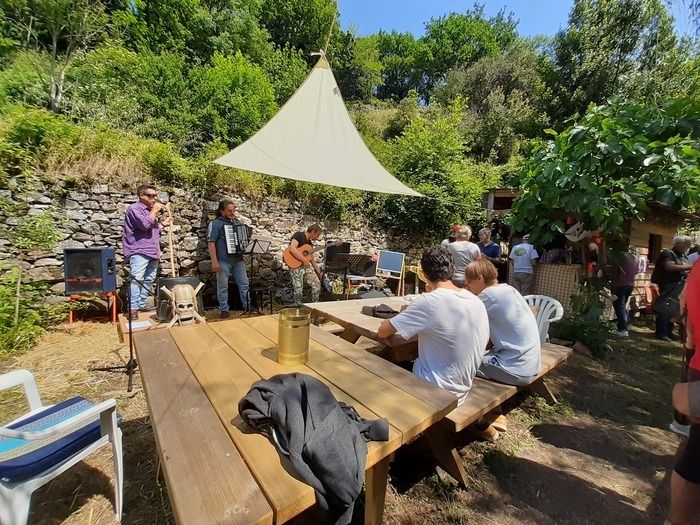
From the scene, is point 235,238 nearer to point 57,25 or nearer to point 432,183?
point 432,183

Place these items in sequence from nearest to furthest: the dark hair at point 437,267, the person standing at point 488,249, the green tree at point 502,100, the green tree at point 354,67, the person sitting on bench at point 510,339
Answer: the dark hair at point 437,267 → the person sitting on bench at point 510,339 → the person standing at point 488,249 → the green tree at point 502,100 → the green tree at point 354,67

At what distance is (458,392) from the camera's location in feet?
5.94

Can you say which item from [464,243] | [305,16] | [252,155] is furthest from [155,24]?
[464,243]

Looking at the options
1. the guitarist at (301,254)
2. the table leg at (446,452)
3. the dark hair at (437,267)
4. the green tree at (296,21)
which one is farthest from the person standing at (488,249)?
the green tree at (296,21)

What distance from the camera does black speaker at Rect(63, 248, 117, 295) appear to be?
3.86 meters

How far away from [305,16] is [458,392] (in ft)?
75.9

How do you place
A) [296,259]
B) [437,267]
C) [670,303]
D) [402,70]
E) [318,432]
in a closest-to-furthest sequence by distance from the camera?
[318,432] → [437,267] → [670,303] → [296,259] → [402,70]

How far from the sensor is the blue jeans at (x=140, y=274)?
4.11 meters

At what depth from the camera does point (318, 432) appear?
939 millimetres

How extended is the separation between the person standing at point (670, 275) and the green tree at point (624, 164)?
1.87 m

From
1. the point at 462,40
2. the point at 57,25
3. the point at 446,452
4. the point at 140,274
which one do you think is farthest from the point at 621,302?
the point at 462,40

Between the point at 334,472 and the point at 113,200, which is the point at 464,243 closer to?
the point at 334,472

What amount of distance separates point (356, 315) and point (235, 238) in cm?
286

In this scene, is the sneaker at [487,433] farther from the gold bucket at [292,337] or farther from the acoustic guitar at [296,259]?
the acoustic guitar at [296,259]
